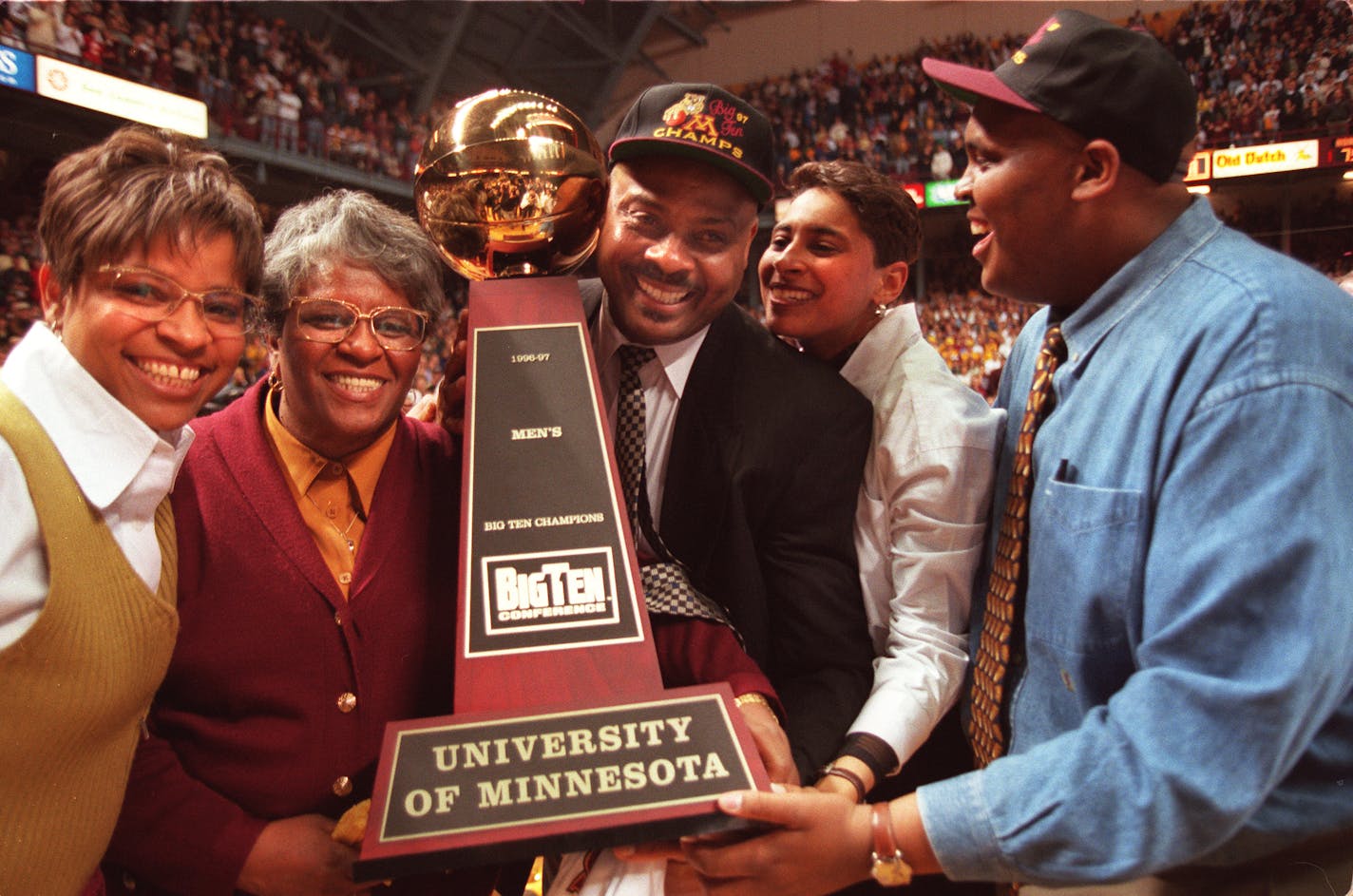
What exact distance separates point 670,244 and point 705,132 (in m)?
0.22

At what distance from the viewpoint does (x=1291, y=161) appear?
11945mm

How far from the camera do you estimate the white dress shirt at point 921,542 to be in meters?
1.51

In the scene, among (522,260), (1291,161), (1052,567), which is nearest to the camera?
(1052,567)

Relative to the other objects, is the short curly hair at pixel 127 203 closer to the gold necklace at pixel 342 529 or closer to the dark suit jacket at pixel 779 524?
the gold necklace at pixel 342 529

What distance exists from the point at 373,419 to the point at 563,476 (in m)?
0.37

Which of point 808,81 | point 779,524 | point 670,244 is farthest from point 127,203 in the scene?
point 808,81

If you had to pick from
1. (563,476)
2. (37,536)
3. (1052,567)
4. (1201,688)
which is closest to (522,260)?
(563,476)

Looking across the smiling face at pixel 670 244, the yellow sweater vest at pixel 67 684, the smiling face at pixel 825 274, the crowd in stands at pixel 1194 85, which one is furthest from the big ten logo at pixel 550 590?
the crowd in stands at pixel 1194 85

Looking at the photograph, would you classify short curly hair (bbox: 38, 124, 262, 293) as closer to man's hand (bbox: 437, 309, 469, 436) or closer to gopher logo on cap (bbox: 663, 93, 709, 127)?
man's hand (bbox: 437, 309, 469, 436)

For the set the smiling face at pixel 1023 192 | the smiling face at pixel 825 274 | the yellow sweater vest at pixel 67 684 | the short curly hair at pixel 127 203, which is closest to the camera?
the yellow sweater vest at pixel 67 684

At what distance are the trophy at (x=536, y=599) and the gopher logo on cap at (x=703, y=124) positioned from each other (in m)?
0.16

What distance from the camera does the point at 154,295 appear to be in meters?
1.22

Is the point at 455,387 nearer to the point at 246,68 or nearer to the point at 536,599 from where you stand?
the point at 536,599

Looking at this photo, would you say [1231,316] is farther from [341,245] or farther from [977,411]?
[341,245]
